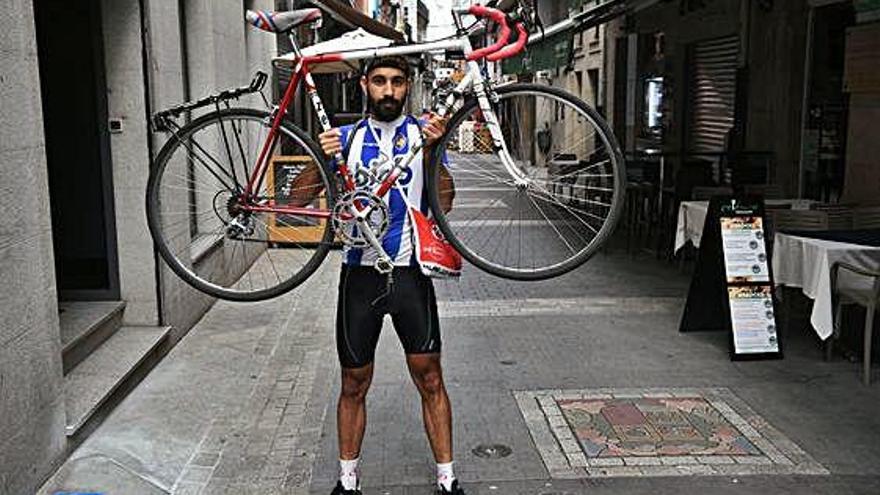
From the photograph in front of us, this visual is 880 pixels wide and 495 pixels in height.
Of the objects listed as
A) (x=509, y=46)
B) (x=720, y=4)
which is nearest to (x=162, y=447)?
(x=509, y=46)

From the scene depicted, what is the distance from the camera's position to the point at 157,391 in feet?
19.8

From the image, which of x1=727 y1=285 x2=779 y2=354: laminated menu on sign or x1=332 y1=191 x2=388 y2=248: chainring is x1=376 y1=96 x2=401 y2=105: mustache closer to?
x1=332 y1=191 x2=388 y2=248: chainring

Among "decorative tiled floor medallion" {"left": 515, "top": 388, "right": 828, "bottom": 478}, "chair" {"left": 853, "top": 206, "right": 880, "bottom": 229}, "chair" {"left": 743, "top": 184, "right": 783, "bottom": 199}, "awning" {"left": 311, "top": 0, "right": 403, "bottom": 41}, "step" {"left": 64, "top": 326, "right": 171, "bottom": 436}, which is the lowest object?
"decorative tiled floor medallion" {"left": 515, "top": 388, "right": 828, "bottom": 478}

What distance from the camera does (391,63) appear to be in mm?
3836

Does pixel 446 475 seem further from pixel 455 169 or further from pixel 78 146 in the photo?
pixel 78 146

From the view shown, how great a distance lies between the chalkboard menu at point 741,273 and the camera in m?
6.66

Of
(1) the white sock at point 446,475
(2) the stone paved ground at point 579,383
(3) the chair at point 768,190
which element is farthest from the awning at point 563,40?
(1) the white sock at point 446,475

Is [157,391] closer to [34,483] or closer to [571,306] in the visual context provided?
[34,483]

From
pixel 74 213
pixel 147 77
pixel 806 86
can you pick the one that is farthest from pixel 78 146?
pixel 806 86

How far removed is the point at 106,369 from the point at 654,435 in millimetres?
3431

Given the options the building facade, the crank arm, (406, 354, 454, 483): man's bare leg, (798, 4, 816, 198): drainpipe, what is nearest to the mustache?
the crank arm

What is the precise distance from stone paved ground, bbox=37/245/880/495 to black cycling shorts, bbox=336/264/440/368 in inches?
33.1

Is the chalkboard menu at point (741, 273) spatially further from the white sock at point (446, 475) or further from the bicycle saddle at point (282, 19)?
the bicycle saddle at point (282, 19)

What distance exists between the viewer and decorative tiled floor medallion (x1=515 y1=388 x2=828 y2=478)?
4734 millimetres
